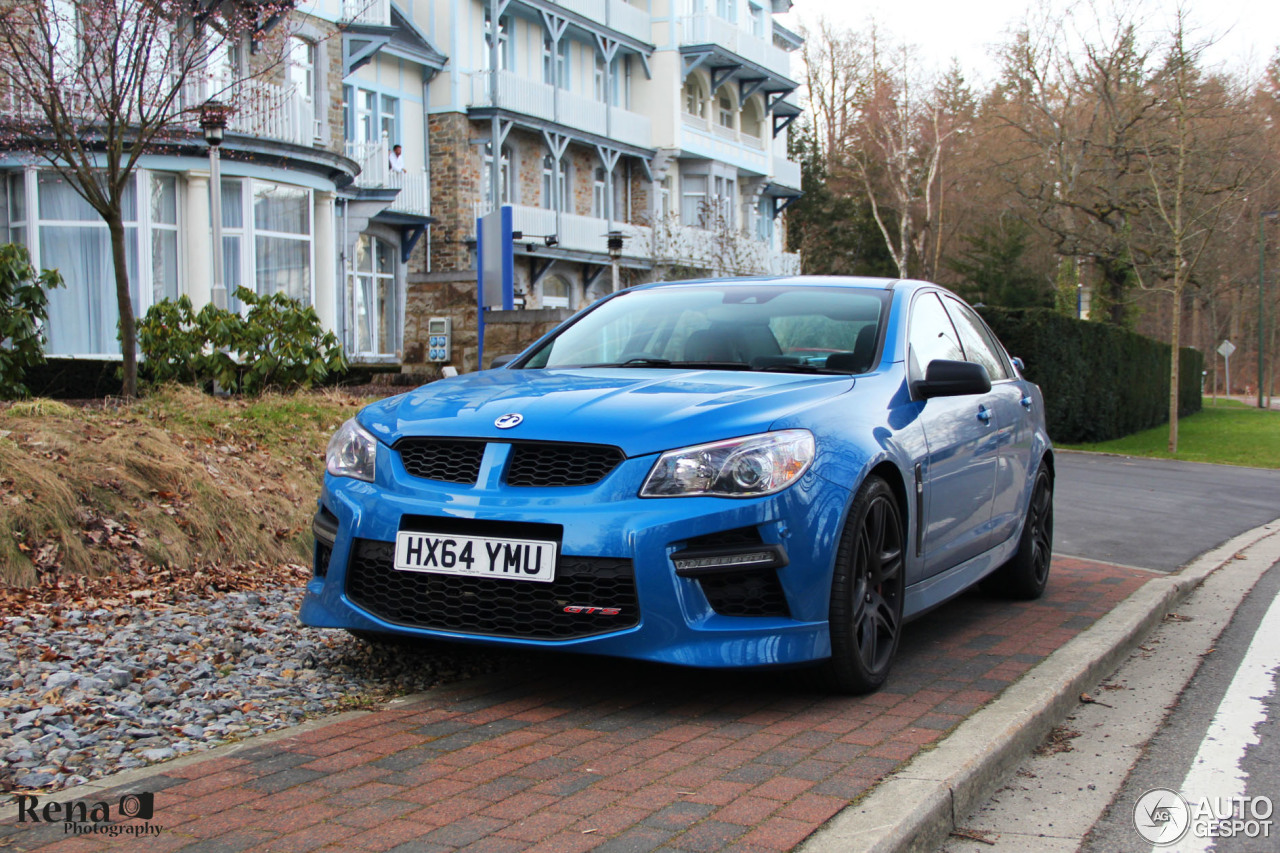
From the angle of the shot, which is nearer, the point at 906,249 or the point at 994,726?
the point at 994,726

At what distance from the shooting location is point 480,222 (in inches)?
606

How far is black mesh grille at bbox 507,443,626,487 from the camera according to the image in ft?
14.0

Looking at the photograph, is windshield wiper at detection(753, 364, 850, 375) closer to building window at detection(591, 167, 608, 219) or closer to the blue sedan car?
the blue sedan car

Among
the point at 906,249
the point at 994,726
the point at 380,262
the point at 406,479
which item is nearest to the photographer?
the point at 994,726

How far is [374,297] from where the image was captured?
29.1m

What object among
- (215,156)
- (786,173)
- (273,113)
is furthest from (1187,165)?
(786,173)

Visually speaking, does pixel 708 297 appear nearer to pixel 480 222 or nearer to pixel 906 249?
pixel 480 222

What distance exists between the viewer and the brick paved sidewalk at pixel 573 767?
10.2ft

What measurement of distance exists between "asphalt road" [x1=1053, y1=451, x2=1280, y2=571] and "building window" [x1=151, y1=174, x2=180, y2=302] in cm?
1462

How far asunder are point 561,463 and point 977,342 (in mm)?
3219

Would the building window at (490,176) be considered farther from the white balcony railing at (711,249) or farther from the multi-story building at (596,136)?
the white balcony railing at (711,249)

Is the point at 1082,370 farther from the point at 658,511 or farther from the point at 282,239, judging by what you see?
the point at 658,511

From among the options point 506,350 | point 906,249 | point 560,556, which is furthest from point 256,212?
point 906,249

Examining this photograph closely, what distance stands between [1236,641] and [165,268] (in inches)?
753
